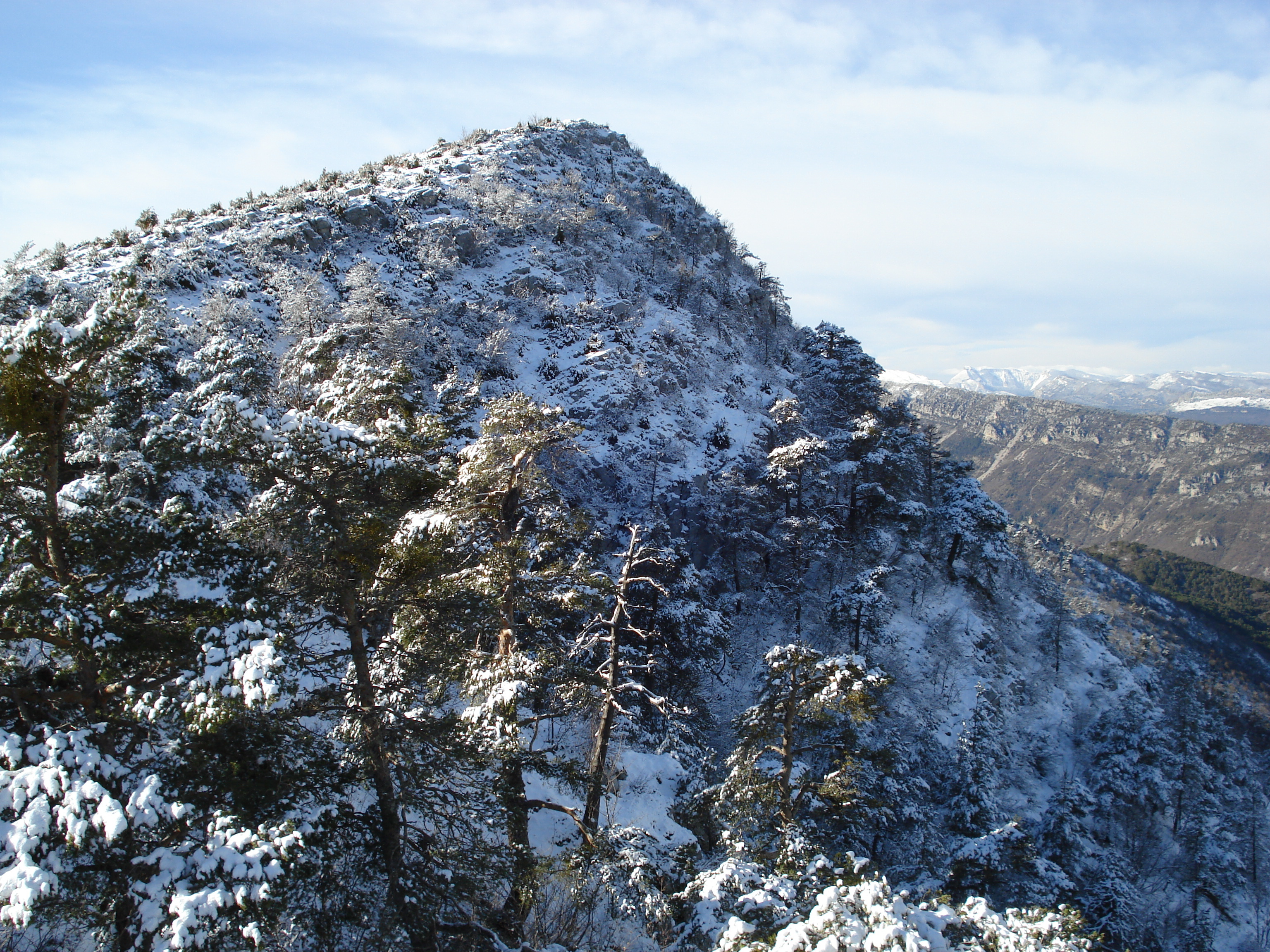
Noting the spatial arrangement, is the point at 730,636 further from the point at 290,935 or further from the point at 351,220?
the point at 351,220

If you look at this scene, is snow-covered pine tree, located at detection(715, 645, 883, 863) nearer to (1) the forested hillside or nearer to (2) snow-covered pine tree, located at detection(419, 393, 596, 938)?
(1) the forested hillside

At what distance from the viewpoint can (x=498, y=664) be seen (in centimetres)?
768

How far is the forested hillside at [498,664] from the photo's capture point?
515 cm

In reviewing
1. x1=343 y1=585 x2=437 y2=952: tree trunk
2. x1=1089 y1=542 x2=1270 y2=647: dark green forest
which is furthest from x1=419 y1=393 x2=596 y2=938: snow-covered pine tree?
x1=1089 y1=542 x2=1270 y2=647: dark green forest

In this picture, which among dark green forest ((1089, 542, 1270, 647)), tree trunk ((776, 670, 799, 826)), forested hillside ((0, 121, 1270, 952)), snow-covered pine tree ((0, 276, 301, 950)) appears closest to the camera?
snow-covered pine tree ((0, 276, 301, 950))

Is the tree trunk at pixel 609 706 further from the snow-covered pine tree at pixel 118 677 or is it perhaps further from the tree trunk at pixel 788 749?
the snow-covered pine tree at pixel 118 677

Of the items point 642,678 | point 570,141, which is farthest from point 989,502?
point 570,141

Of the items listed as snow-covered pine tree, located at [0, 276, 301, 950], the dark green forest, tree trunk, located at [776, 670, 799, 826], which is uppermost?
snow-covered pine tree, located at [0, 276, 301, 950]

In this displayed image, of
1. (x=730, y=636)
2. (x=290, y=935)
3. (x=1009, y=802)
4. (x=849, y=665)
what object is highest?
(x=849, y=665)

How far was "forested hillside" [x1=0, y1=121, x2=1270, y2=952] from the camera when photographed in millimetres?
5152

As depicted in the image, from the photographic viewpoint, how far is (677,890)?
866 cm

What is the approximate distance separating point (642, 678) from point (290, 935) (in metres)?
15.8

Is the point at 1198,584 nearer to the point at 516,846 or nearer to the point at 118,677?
the point at 516,846

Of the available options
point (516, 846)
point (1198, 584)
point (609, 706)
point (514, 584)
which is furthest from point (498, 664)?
point (1198, 584)
